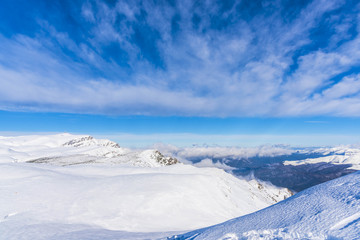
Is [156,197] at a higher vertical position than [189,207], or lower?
higher

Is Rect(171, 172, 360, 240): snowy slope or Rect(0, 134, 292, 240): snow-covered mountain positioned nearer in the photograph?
Rect(171, 172, 360, 240): snowy slope

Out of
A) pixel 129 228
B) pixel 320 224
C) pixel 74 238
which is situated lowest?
pixel 129 228

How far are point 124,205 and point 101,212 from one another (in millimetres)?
3675

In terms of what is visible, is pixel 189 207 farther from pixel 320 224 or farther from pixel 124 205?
pixel 320 224

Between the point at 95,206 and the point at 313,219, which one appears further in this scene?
the point at 95,206

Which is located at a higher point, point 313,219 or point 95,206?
point 313,219

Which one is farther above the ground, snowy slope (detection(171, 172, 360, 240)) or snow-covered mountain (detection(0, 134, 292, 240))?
snowy slope (detection(171, 172, 360, 240))

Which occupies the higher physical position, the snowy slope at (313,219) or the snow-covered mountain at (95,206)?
the snowy slope at (313,219)

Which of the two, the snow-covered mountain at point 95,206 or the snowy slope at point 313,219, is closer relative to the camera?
the snowy slope at point 313,219

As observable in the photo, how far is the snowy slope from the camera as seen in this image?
4.94 m

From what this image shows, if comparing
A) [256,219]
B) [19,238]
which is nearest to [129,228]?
[19,238]

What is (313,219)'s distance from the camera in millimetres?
5621

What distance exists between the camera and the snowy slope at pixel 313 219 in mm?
4939

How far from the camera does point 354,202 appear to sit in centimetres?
566
